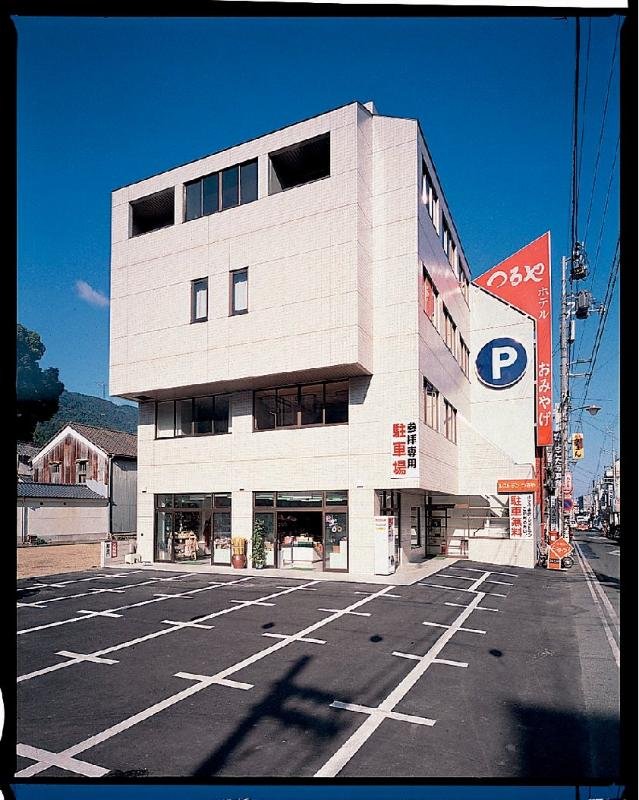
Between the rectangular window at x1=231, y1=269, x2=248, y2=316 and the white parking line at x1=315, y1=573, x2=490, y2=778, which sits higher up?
the rectangular window at x1=231, y1=269, x2=248, y2=316

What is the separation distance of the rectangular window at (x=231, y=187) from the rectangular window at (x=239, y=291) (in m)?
2.22

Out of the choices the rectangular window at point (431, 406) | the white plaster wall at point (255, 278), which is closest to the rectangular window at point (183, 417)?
the white plaster wall at point (255, 278)

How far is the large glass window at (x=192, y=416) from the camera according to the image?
1957cm

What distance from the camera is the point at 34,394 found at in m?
20.7

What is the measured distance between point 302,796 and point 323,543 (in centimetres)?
1316

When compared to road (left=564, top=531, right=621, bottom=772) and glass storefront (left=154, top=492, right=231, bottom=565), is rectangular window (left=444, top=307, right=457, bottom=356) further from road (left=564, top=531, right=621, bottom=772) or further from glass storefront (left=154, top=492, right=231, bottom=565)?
glass storefront (left=154, top=492, right=231, bottom=565)

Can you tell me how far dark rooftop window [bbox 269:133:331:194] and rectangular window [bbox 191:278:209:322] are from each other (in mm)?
3551

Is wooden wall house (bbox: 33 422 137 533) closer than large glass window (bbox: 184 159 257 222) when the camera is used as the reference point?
No

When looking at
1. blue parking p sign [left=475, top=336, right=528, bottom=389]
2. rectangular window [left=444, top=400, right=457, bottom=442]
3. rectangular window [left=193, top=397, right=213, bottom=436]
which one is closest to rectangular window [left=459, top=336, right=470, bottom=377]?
blue parking p sign [left=475, top=336, right=528, bottom=389]

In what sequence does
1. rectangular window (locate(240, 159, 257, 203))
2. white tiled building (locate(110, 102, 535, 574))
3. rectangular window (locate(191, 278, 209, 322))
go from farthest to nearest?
1. rectangular window (locate(191, 278, 209, 322))
2. rectangular window (locate(240, 159, 257, 203))
3. white tiled building (locate(110, 102, 535, 574))

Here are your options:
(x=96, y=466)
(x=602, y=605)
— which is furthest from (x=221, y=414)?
(x=96, y=466)

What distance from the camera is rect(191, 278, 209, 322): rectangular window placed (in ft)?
62.2

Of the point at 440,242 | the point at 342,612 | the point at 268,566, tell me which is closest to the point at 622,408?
the point at 342,612

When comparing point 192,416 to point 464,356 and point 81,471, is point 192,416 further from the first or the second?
point 81,471
